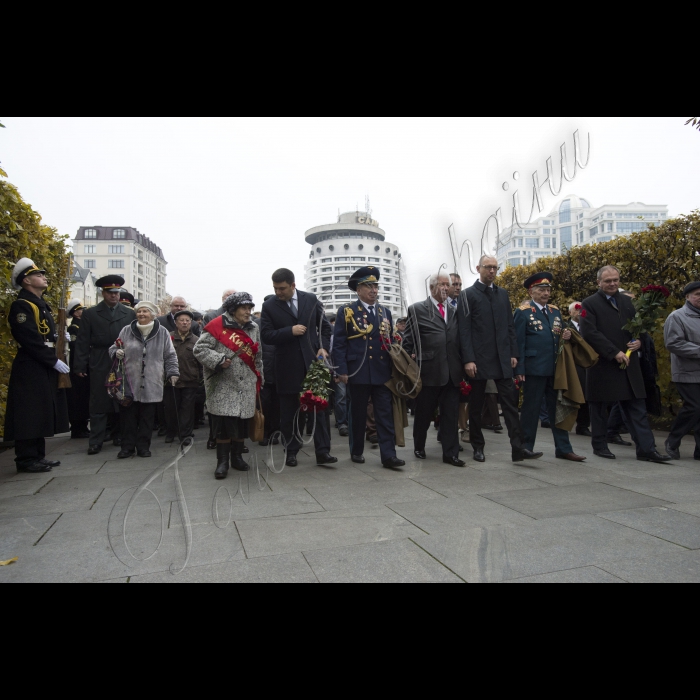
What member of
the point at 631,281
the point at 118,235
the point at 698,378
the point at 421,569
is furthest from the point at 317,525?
the point at 118,235

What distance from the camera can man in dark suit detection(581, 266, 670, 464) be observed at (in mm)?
6344

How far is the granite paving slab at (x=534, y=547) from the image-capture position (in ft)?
10.1

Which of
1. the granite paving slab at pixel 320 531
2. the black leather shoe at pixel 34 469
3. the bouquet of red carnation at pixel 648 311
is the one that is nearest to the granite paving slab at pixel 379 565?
the granite paving slab at pixel 320 531

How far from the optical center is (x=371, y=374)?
6.11 meters

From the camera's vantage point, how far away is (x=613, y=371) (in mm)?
6434

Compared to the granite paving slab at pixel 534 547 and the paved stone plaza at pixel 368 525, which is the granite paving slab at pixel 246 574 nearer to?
the paved stone plaza at pixel 368 525

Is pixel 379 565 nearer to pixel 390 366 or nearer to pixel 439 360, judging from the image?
pixel 390 366

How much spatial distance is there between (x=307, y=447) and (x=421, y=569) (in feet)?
15.5

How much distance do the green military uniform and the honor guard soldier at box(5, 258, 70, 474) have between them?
5.04m

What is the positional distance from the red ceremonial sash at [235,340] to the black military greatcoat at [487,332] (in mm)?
2313

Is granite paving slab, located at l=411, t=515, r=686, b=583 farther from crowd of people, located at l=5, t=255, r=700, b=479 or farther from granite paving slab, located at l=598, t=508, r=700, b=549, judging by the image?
crowd of people, located at l=5, t=255, r=700, b=479

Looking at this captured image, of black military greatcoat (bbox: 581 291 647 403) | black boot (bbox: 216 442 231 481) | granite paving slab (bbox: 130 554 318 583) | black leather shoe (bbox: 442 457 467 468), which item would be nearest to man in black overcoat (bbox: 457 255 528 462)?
black leather shoe (bbox: 442 457 467 468)

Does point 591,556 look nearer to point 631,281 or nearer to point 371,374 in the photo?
point 371,374

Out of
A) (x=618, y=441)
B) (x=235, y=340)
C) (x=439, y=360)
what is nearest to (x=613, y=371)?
(x=618, y=441)
